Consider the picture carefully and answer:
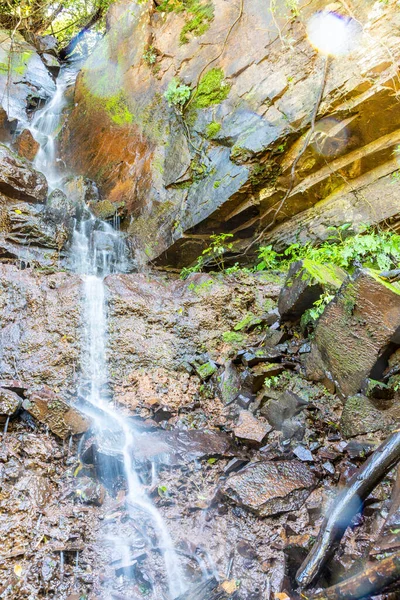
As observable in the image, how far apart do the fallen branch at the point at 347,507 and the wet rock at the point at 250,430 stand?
1502 millimetres

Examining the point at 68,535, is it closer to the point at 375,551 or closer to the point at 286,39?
the point at 375,551

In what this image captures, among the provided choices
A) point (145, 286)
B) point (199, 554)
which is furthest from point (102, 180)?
point (199, 554)

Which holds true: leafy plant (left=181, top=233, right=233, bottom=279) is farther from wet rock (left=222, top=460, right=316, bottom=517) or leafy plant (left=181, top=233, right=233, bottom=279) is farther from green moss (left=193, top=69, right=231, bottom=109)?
wet rock (left=222, top=460, right=316, bottom=517)

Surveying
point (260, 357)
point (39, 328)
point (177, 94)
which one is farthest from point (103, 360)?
point (177, 94)

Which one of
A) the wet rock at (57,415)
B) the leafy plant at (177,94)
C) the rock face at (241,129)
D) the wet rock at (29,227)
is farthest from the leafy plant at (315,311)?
the leafy plant at (177,94)

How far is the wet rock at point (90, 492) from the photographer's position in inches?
150

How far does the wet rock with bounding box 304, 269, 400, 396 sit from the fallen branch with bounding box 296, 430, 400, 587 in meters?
1.44

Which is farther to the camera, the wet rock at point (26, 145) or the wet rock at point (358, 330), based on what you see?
the wet rock at point (26, 145)

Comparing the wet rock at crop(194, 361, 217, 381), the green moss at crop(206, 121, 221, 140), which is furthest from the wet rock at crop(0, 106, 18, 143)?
the wet rock at crop(194, 361, 217, 381)

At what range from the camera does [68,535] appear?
3.36 metres

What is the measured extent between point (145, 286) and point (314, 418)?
13.3 feet

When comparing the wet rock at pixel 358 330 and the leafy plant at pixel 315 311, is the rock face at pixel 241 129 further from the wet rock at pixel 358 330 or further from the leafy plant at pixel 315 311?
the wet rock at pixel 358 330

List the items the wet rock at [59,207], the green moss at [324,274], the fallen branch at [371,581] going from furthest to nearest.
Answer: the wet rock at [59,207] → the green moss at [324,274] → the fallen branch at [371,581]

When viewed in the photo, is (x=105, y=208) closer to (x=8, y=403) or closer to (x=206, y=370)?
(x=206, y=370)
